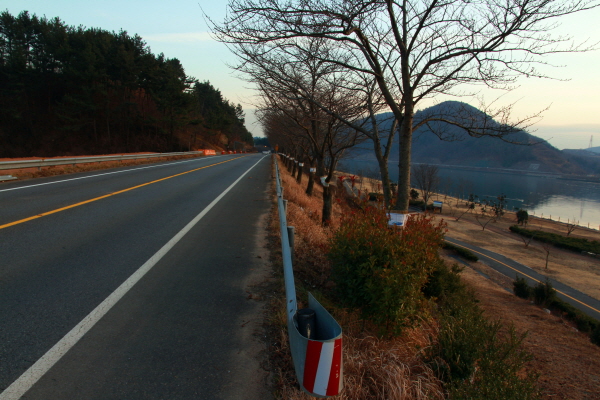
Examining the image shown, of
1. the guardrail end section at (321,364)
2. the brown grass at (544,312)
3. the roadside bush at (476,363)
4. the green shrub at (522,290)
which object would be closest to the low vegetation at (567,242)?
the brown grass at (544,312)

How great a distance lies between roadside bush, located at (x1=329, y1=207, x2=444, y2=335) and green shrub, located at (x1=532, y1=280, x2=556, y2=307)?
18.8 meters

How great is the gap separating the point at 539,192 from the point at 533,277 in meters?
137

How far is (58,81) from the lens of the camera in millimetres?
48094

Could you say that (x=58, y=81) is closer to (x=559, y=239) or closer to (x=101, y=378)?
(x=101, y=378)

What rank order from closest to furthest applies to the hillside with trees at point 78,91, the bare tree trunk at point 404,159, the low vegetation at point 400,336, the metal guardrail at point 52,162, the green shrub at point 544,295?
1. the low vegetation at point 400,336
2. the bare tree trunk at point 404,159
3. the metal guardrail at point 52,162
4. the green shrub at point 544,295
5. the hillside with trees at point 78,91

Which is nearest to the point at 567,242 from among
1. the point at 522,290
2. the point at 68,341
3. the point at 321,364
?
the point at 522,290

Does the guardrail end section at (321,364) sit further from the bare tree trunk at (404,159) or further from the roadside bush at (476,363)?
the bare tree trunk at (404,159)

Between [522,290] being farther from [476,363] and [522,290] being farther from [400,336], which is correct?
[476,363]

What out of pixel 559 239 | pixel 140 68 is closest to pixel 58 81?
pixel 140 68

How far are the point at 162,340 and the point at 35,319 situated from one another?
4.14ft

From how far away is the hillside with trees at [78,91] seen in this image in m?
42.3

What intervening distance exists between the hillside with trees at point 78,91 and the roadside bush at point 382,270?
1763 inches

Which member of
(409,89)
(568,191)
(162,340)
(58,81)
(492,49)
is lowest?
(568,191)

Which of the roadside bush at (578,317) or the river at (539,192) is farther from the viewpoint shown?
the river at (539,192)
